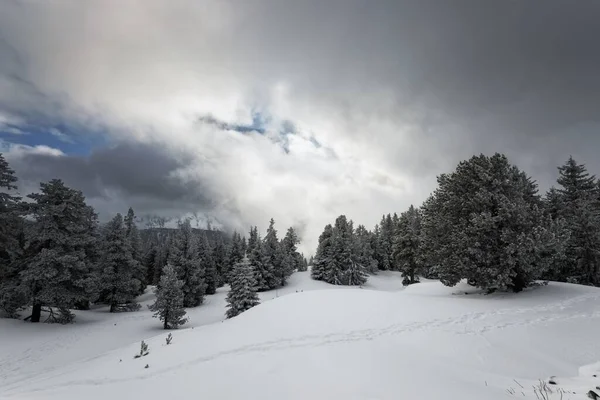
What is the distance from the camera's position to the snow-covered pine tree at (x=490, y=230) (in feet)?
56.5

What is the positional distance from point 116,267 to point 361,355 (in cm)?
3798

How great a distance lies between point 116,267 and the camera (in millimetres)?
37688

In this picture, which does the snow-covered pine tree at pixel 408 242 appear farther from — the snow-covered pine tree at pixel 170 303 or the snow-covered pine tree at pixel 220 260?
the snow-covered pine tree at pixel 220 260

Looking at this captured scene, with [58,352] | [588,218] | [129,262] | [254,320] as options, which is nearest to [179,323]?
[58,352]

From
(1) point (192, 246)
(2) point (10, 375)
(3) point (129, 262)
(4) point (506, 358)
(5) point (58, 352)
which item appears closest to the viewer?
(4) point (506, 358)

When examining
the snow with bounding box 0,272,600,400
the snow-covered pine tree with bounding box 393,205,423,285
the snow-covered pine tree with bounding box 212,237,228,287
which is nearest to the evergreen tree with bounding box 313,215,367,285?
the snow-covered pine tree with bounding box 393,205,423,285

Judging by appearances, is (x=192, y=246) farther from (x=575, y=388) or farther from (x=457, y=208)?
(x=575, y=388)

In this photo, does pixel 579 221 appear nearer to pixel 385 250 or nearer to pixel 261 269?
pixel 261 269

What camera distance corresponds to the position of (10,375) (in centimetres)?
1544

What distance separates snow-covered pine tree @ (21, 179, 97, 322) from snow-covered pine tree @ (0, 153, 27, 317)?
97cm

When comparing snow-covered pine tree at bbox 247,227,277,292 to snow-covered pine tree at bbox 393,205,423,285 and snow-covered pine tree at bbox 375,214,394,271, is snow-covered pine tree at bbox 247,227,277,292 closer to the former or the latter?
snow-covered pine tree at bbox 393,205,423,285

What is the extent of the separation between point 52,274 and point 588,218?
46746 millimetres

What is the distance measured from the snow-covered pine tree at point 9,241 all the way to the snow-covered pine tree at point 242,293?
59.7 ft

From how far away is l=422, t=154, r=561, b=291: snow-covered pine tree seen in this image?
17.2m
